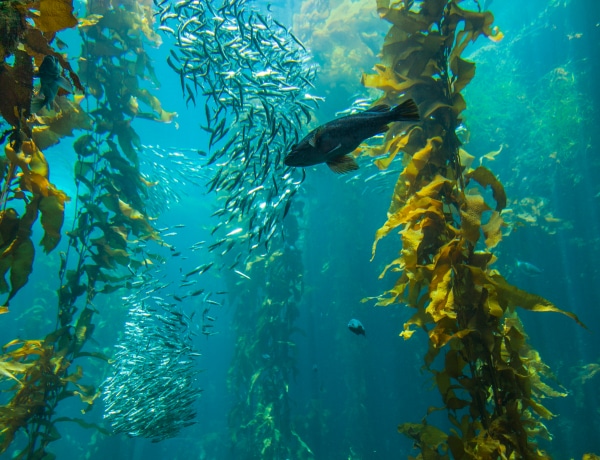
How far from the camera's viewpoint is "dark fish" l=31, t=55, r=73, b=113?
185 cm

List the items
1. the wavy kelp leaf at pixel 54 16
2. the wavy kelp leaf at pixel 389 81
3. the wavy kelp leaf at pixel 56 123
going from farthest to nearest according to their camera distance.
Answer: the wavy kelp leaf at pixel 56 123, the wavy kelp leaf at pixel 389 81, the wavy kelp leaf at pixel 54 16

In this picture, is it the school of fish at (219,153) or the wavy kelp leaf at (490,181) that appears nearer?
the wavy kelp leaf at (490,181)

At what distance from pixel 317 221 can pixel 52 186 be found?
70.6 ft

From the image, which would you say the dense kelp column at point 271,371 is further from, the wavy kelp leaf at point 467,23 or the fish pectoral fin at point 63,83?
the fish pectoral fin at point 63,83

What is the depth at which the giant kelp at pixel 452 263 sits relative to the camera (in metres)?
1.92

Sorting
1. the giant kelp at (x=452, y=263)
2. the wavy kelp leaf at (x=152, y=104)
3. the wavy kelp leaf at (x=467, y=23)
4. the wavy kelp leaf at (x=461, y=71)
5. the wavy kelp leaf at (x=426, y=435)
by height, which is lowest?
the wavy kelp leaf at (x=426, y=435)

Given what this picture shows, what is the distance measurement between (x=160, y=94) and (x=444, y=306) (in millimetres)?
20690

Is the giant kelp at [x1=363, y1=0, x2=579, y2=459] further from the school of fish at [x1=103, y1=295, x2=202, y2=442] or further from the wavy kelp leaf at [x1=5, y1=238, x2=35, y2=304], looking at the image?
the school of fish at [x1=103, y1=295, x2=202, y2=442]

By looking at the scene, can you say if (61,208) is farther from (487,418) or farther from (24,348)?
(487,418)

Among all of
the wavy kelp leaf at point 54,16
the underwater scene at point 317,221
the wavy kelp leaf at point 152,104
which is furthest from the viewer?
the wavy kelp leaf at point 152,104

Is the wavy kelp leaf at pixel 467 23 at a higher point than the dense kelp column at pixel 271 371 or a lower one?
higher

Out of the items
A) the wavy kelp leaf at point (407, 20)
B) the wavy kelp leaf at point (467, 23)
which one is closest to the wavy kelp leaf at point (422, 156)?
the wavy kelp leaf at point (467, 23)

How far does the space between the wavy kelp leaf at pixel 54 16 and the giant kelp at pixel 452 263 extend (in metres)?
2.57

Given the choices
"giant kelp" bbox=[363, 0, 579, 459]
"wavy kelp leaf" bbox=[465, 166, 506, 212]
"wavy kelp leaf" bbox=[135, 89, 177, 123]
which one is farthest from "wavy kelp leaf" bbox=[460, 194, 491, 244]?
"wavy kelp leaf" bbox=[135, 89, 177, 123]
